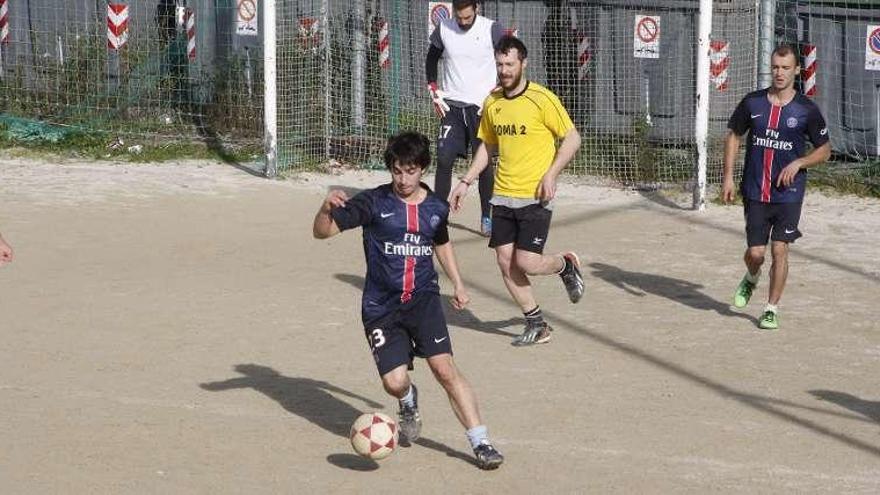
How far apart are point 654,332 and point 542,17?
7.39 meters

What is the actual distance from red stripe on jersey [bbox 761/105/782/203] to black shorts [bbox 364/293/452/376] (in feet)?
11.4

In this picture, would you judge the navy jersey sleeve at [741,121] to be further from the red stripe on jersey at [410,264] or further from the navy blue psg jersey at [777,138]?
the red stripe on jersey at [410,264]

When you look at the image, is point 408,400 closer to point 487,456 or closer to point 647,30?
point 487,456

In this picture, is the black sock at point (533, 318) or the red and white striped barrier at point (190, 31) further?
the red and white striped barrier at point (190, 31)

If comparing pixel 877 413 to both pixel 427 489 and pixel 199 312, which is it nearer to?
pixel 427 489

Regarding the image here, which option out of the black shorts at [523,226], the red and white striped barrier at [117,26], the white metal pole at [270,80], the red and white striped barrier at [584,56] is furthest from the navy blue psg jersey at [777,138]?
the red and white striped barrier at [117,26]

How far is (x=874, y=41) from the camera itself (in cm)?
1473

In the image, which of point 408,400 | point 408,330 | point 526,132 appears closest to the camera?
point 408,330

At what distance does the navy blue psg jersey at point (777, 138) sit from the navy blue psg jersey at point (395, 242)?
3.41 m

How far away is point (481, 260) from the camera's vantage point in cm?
1150

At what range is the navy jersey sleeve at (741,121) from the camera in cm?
953

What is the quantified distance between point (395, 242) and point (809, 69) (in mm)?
9436

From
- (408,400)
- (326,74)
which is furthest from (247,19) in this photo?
(408,400)

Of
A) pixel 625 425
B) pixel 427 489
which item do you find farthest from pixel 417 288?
pixel 625 425
